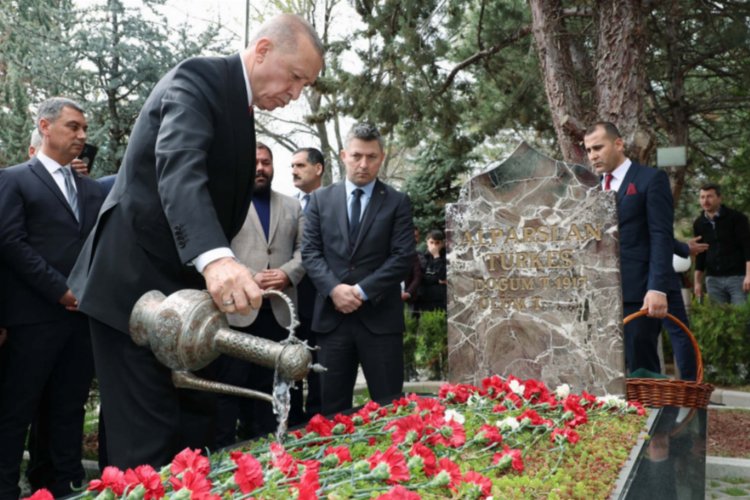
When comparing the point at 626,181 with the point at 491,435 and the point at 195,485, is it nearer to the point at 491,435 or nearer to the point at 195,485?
the point at 491,435

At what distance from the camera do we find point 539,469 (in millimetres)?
2590

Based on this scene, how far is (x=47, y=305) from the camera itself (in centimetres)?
396

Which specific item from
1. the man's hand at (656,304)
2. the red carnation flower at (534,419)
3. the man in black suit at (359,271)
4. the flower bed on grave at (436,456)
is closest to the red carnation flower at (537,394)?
the flower bed on grave at (436,456)

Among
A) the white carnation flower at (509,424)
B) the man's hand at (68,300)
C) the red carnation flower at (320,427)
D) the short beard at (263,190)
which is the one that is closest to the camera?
the red carnation flower at (320,427)

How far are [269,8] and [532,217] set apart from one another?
57.3 feet

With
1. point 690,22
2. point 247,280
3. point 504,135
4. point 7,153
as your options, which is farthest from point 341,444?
point 504,135

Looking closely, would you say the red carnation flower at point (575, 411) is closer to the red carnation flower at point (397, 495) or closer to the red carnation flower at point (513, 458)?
the red carnation flower at point (513, 458)

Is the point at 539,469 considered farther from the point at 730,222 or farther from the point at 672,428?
the point at 730,222

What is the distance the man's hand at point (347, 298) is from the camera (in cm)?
421

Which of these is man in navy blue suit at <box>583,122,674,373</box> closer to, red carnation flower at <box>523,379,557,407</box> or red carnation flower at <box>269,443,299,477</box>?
red carnation flower at <box>523,379,557,407</box>

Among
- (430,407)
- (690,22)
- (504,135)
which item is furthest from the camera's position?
(504,135)

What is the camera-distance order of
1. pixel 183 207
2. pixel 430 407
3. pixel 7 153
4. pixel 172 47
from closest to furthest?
pixel 183 207, pixel 430 407, pixel 172 47, pixel 7 153

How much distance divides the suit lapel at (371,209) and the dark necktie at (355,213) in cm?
4

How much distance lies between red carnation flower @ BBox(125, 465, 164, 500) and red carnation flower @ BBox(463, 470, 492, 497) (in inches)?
33.2
